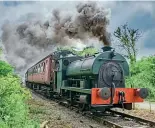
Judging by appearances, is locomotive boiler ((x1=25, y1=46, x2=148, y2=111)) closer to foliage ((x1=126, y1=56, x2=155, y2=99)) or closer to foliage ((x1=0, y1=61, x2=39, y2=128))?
foliage ((x1=126, y1=56, x2=155, y2=99))

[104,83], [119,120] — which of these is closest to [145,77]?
[104,83]

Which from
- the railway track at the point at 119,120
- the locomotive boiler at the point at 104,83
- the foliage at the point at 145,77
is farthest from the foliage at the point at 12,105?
the foliage at the point at 145,77

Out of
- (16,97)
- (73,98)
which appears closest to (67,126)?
(16,97)

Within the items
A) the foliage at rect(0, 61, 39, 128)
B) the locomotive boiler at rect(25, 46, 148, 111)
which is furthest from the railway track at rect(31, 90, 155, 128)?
the foliage at rect(0, 61, 39, 128)

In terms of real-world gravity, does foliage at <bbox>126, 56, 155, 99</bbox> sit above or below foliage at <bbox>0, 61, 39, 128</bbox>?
above

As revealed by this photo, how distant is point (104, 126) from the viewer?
10.7 metres

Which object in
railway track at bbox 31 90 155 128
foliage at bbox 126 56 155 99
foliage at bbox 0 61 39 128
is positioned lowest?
railway track at bbox 31 90 155 128

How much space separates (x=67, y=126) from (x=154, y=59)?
13219mm

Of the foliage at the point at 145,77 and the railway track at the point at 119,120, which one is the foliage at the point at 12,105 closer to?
the railway track at the point at 119,120

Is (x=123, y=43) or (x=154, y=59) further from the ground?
(x=123, y=43)

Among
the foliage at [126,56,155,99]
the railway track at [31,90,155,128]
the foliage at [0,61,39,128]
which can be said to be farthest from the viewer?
the foliage at [126,56,155,99]

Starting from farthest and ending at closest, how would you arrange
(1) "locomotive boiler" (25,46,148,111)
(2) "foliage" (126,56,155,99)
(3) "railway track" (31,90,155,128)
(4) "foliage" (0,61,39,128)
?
(2) "foliage" (126,56,155,99), (1) "locomotive boiler" (25,46,148,111), (3) "railway track" (31,90,155,128), (4) "foliage" (0,61,39,128)

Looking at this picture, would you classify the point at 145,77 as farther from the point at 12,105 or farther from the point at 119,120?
the point at 12,105

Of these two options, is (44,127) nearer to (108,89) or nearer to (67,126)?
(67,126)
